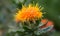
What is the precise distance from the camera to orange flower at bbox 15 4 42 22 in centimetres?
146

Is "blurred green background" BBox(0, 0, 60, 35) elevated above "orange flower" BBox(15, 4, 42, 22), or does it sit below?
above

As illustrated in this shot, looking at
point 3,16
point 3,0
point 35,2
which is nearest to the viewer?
point 35,2

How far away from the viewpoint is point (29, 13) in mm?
1478

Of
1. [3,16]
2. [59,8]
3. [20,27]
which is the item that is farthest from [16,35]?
[59,8]

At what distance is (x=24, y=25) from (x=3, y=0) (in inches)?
67.2

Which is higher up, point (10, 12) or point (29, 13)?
point (10, 12)

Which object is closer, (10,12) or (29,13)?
(29,13)

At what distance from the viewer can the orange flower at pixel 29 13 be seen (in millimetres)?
1459

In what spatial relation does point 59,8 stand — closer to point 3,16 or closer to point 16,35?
point 3,16

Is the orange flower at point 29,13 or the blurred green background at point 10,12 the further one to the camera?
the blurred green background at point 10,12

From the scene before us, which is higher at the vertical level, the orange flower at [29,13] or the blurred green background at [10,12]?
the blurred green background at [10,12]

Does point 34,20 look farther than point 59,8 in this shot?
No

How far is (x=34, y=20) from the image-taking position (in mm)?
1445

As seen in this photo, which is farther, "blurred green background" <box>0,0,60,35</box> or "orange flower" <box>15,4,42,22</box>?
"blurred green background" <box>0,0,60,35</box>
